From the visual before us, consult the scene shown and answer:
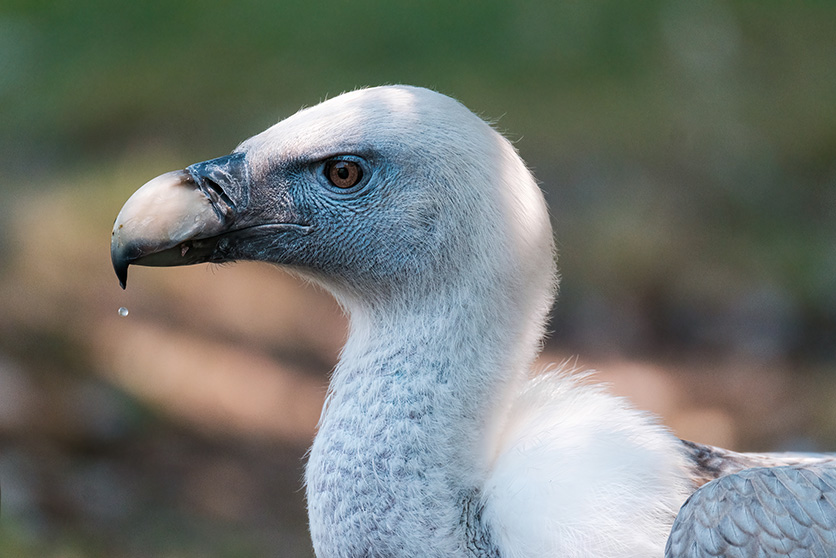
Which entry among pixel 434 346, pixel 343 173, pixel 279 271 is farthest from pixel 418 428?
pixel 279 271

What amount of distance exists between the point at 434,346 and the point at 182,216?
772 mm

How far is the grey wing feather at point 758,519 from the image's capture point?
2346 millimetres

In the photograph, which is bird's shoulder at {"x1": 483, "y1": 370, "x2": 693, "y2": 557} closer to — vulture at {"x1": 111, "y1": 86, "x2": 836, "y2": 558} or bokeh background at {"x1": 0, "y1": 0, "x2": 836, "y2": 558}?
vulture at {"x1": 111, "y1": 86, "x2": 836, "y2": 558}

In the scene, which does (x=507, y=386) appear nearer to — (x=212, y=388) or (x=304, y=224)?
(x=304, y=224)

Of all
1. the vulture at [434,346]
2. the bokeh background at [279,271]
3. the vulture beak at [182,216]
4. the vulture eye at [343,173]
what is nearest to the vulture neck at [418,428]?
the vulture at [434,346]

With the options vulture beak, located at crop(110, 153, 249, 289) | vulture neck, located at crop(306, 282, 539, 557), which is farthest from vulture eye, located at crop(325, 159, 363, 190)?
vulture neck, located at crop(306, 282, 539, 557)

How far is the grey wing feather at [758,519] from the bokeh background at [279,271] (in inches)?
106

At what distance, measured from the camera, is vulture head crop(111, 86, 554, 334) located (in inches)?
108

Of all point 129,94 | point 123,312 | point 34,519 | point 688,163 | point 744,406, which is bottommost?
point 34,519

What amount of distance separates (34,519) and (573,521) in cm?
427

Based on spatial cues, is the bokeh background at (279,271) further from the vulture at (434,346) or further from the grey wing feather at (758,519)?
the grey wing feather at (758,519)

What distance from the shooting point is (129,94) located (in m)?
8.58

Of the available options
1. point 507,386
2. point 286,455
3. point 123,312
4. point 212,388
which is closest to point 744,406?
point 286,455

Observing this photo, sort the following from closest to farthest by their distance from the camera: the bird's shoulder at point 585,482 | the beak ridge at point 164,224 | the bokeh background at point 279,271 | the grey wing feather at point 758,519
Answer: the grey wing feather at point 758,519 < the bird's shoulder at point 585,482 < the beak ridge at point 164,224 < the bokeh background at point 279,271
